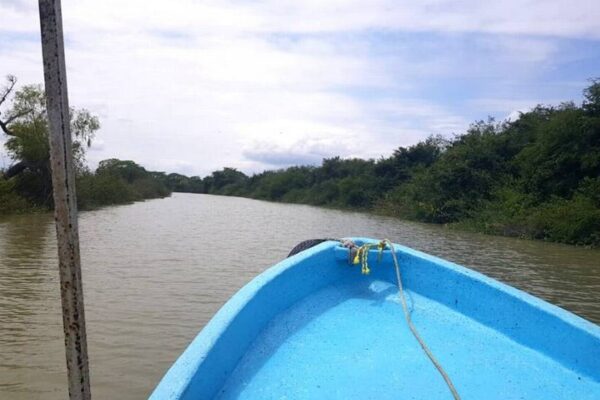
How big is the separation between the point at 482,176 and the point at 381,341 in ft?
72.3

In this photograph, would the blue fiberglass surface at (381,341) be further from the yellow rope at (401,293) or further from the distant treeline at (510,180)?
the distant treeline at (510,180)

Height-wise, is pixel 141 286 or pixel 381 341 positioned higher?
pixel 381 341

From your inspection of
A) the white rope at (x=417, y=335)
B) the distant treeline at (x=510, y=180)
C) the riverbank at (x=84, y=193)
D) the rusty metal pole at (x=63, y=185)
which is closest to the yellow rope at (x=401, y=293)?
the white rope at (x=417, y=335)

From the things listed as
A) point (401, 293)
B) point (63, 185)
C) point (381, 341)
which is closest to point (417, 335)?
point (381, 341)

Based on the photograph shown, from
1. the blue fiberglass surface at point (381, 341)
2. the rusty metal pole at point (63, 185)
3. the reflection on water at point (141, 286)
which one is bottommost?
the reflection on water at point (141, 286)

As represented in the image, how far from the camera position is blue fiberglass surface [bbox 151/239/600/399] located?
5.99 ft

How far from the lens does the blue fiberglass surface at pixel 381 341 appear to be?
1.83 metres

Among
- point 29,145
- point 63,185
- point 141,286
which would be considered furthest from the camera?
point 29,145

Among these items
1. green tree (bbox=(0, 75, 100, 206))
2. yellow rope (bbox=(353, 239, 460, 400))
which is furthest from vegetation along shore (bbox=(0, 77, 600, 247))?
yellow rope (bbox=(353, 239, 460, 400))

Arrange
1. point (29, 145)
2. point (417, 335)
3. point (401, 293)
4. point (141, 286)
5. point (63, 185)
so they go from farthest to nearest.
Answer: point (29, 145) < point (141, 286) < point (401, 293) < point (417, 335) < point (63, 185)

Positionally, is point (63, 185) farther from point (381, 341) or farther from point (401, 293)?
point (401, 293)

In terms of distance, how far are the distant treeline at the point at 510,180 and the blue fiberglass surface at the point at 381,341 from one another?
13.9 meters

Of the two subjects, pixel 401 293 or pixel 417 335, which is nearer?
pixel 417 335

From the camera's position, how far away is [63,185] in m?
1.41
